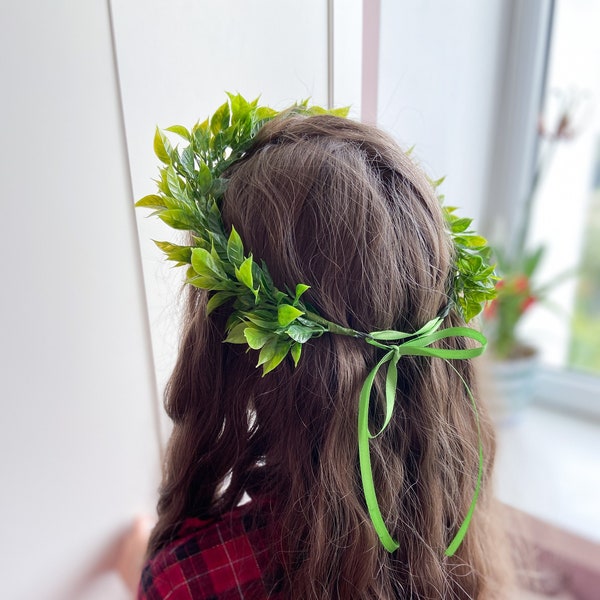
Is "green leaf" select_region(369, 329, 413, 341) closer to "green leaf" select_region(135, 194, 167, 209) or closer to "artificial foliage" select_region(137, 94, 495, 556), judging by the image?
"artificial foliage" select_region(137, 94, 495, 556)

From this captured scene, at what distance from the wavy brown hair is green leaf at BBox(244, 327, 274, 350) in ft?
0.16

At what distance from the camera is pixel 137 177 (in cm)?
58

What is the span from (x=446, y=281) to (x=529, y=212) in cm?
62

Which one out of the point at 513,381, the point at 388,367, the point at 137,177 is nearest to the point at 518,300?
the point at 513,381

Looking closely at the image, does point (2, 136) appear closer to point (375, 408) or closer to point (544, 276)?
point (375, 408)

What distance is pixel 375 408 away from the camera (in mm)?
479

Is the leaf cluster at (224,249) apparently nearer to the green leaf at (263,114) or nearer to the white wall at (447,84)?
the green leaf at (263,114)

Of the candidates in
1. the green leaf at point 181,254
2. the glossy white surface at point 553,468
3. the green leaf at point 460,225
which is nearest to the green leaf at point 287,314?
the green leaf at point 181,254

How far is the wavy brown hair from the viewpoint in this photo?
0.44 metres

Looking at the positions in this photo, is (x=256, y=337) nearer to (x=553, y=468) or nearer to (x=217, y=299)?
(x=217, y=299)

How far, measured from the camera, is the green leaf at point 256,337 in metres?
0.41

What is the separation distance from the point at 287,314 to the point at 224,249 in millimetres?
86

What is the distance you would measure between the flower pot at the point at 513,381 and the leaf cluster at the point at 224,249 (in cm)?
68

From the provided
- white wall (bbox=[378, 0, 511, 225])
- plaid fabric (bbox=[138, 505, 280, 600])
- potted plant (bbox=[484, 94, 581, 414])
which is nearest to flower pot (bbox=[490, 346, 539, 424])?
potted plant (bbox=[484, 94, 581, 414])
